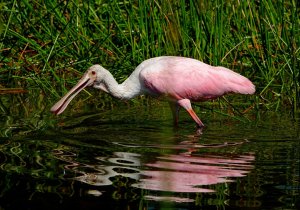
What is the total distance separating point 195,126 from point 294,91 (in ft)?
2.38

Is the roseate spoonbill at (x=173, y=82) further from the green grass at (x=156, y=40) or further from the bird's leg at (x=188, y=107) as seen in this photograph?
the green grass at (x=156, y=40)

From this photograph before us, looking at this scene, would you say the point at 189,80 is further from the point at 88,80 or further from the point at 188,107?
the point at 88,80

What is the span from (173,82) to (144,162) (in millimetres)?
1855

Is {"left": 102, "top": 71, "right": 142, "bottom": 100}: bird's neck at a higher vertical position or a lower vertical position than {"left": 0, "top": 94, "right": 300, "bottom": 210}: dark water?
higher

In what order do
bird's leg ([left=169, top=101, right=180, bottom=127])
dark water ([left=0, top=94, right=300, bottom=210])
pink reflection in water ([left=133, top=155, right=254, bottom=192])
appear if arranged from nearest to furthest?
dark water ([left=0, top=94, right=300, bottom=210]) < pink reflection in water ([left=133, top=155, right=254, bottom=192]) < bird's leg ([left=169, top=101, right=180, bottom=127])

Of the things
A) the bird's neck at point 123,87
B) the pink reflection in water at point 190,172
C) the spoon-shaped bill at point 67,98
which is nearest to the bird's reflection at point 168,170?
the pink reflection in water at point 190,172

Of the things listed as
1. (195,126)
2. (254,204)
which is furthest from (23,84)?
(254,204)

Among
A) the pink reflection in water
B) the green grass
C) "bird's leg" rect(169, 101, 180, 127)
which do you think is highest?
the green grass

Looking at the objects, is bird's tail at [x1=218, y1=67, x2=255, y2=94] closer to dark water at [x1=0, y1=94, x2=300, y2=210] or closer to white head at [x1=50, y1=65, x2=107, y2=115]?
dark water at [x1=0, y1=94, x2=300, y2=210]

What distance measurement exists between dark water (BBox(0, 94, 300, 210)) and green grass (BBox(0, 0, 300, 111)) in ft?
1.47

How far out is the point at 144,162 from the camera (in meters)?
5.25

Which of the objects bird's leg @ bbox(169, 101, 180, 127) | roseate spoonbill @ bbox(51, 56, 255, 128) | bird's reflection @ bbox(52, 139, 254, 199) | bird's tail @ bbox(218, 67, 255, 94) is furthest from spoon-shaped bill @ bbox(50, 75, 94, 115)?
bird's reflection @ bbox(52, 139, 254, 199)

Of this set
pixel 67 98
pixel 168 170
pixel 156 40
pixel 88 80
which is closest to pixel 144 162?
pixel 168 170

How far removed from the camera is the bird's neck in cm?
705
